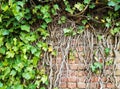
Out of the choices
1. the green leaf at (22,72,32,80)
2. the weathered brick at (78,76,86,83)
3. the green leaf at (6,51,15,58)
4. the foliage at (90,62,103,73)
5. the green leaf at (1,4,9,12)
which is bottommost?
the weathered brick at (78,76,86,83)

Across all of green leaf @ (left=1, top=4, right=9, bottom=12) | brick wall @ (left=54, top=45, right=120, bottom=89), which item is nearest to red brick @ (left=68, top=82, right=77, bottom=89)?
brick wall @ (left=54, top=45, right=120, bottom=89)

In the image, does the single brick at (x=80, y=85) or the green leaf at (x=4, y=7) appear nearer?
the green leaf at (x=4, y=7)

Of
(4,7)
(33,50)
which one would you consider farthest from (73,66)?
(4,7)

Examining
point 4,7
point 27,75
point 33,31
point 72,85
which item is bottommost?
point 72,85

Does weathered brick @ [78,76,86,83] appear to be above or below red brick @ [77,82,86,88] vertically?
above

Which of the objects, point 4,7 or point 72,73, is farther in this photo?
point 72,73

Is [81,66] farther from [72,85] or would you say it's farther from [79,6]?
[79,6]

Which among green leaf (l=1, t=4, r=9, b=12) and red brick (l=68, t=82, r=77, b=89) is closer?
green leaf (l=1, t=4, r=9, b=12)

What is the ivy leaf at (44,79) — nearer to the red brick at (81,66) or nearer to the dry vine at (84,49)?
the dry vine at (84,49)

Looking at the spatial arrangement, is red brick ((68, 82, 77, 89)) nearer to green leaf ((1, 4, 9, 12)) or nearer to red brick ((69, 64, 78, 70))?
red brick ((69, 64, 78, 70))

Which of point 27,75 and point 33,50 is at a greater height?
point 33,50

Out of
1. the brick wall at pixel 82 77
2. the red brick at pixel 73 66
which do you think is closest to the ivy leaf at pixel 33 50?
the brick wall at pixel 82 77

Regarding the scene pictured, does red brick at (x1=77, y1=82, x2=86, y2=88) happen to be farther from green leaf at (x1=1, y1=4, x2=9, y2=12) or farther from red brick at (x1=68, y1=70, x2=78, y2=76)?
green leaf at (x1=1, y1=4, x2=9, y2=12)

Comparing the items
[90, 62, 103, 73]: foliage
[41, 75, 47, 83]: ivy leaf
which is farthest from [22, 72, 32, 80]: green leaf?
[90, 62, 103, 73]: foliage
